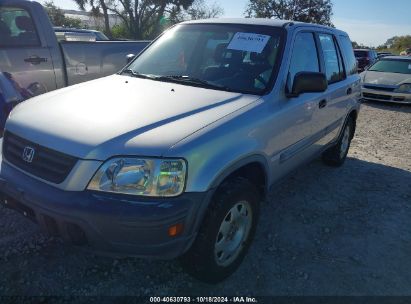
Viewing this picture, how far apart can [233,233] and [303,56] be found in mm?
1891

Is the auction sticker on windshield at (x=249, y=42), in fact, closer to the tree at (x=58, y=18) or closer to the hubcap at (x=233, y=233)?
the hubcap at (x=233, y=233)

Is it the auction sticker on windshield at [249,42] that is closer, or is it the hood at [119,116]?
the hood at [119,116]

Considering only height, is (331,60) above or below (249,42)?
below

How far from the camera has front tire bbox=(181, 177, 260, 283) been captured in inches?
100

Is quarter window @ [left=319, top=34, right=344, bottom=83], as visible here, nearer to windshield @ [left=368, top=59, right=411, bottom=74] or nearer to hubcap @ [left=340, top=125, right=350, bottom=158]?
hubcap @ [left=340, top=125, right=350, bottom=158]

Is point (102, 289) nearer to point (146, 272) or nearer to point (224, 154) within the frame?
point (146, 272)

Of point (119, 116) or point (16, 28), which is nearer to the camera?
point (119, 116)

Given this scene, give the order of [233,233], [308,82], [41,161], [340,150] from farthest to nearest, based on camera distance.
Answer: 1. [340,150]
2. [308,82]
3. [233,233]
4. [41,161]

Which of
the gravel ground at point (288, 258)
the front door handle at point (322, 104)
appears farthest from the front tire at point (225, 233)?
the front door handle at point (322, 104)

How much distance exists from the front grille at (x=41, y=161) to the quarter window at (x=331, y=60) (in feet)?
10.1

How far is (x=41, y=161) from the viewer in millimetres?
2449

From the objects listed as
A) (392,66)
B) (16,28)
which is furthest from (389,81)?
(16,28)

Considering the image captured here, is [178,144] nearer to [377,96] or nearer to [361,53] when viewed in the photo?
[377,96]

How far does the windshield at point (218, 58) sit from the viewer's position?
3.27 metres
